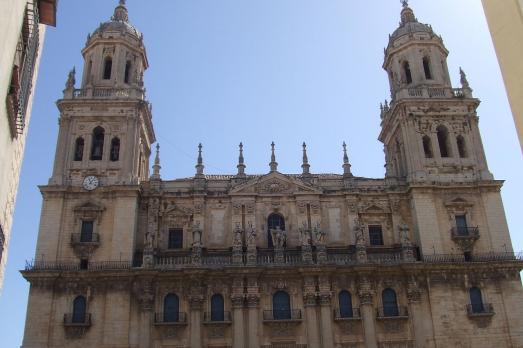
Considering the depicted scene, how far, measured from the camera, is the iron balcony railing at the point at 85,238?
103 feet

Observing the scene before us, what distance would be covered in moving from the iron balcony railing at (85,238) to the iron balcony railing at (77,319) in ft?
12.6

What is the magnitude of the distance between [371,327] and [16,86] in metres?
24.2

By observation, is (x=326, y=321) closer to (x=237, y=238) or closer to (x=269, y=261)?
(x=269, y=261)

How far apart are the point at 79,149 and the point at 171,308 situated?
433 inches

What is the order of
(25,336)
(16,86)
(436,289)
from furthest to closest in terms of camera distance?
1. (436,289)
2. (25,336)
3. (16,86)

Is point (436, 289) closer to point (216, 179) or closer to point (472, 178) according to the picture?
point (472, 178)

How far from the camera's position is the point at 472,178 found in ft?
112

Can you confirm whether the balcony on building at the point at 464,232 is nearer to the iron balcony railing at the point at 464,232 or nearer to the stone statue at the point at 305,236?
the iron balcony railing at the point at 464,232

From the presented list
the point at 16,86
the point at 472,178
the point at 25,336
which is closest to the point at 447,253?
the point at 472,178

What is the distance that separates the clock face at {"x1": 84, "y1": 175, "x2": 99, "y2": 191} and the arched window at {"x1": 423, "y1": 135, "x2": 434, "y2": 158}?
754 inches

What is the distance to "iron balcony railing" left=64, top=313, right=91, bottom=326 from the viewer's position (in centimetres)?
2927

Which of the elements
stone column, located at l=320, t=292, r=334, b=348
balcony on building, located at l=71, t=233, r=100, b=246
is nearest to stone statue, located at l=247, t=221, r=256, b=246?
stone column, located at l=320, t=292, r=334, b=348

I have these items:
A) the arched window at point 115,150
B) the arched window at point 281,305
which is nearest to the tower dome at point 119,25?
the arched window at point 115,150

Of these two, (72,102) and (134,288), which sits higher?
(72,102)
